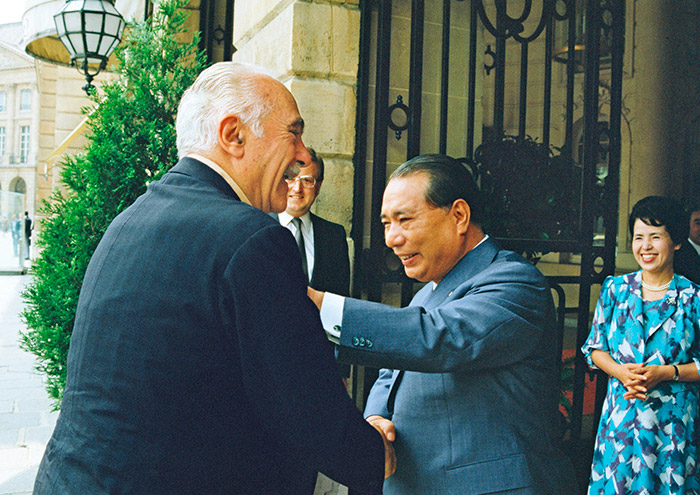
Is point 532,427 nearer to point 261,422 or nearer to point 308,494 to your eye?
point 308,494

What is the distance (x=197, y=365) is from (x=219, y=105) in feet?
1.97

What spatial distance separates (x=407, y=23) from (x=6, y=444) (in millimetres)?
4361

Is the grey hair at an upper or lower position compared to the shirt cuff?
upper

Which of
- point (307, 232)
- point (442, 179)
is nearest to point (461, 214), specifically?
point (442, 179)

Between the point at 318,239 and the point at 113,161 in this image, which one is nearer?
the point at 318,239

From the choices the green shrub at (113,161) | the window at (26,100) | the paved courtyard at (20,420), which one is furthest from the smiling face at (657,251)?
the window at (26,100)

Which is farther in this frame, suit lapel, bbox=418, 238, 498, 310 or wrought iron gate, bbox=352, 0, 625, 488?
wrought iron gate, bbox=352, 0, 625, 488

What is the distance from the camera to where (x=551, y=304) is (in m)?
1.80

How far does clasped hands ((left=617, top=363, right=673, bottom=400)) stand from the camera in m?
3.04

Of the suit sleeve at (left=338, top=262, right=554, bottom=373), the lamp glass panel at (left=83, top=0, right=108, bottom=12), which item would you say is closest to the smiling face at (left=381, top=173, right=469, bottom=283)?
the suit sleeve at (left=338, top=262, right=554, bottom=373)

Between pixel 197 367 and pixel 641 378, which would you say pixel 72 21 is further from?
pixel 197 367

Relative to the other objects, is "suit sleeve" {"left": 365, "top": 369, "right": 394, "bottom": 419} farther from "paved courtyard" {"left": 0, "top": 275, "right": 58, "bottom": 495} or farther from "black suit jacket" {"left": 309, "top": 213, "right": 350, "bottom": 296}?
"paved courtyard" {"left": 0, "top": 275, "right": 58, "bottom": 495}

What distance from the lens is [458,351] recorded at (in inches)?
61.0

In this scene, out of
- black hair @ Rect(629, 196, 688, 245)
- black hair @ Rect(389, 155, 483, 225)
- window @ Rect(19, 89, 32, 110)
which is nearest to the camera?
black hair @ Rect(389, 155, 483, 225)
